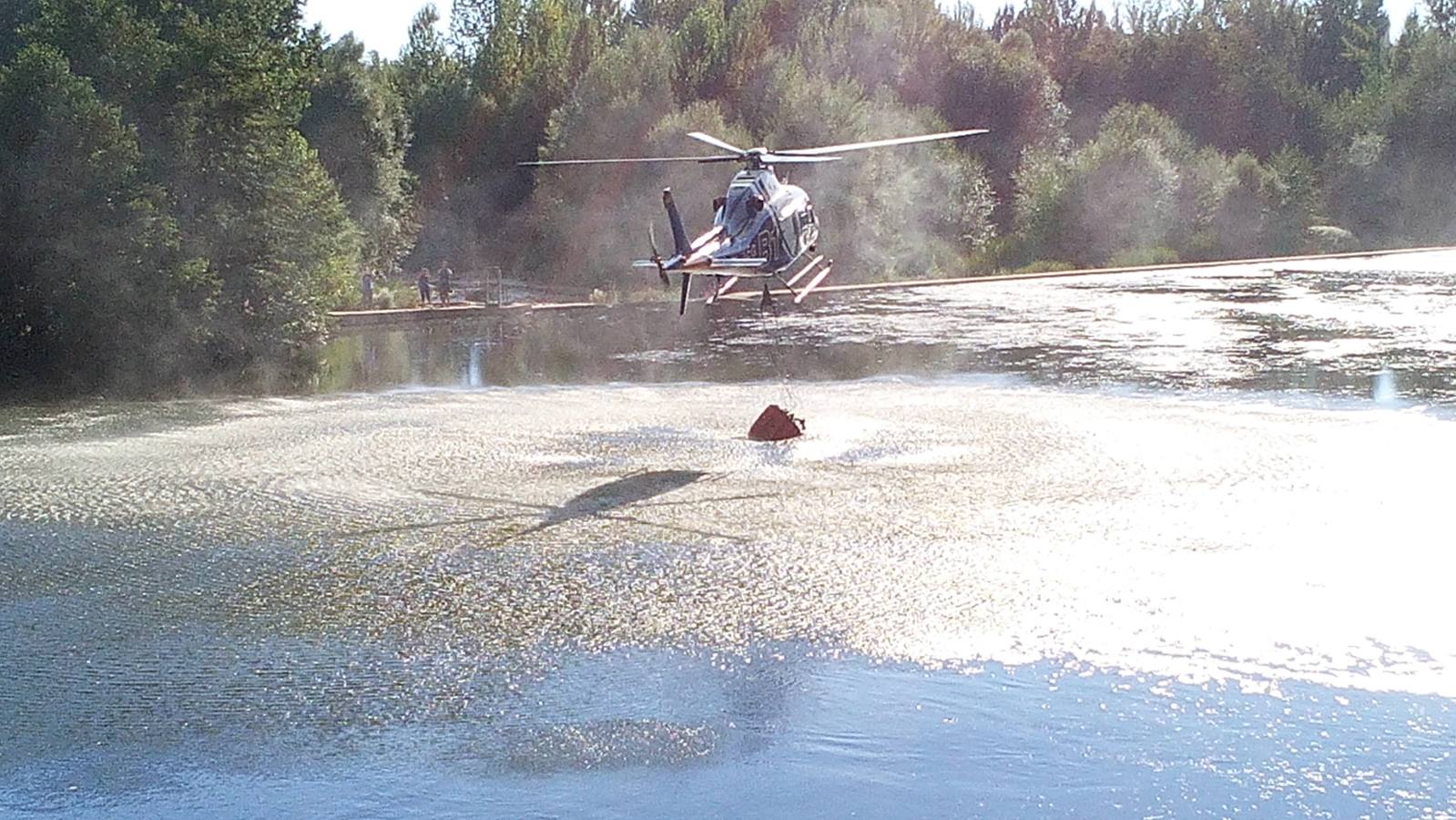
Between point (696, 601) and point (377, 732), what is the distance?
9.24 feet

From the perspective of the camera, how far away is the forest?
78.6 ft

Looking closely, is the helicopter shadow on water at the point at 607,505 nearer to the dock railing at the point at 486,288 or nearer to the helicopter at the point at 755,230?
the helicopter at the point at 755,230

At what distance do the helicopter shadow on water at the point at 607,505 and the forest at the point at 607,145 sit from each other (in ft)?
38.5

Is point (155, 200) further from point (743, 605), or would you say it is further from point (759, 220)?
point (743, 605)

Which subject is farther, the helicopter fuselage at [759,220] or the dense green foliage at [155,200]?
the dense green foliage at [155,200]

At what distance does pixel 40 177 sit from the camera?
23000 mm

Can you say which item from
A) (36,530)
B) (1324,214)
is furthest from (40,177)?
(1324,214)

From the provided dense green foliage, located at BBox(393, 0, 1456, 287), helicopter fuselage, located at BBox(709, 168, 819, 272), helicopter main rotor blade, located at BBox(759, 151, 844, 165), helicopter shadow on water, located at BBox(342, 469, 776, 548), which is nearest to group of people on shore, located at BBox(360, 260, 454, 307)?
dense green foliage, located at BBox(393, 0, 1456, 287)

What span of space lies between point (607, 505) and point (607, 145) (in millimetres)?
30658

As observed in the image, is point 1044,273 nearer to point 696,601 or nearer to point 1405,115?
point 1405,115

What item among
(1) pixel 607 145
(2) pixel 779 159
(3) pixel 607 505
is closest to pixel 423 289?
(1) pixel 607 145

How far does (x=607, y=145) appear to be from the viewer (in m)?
43.2

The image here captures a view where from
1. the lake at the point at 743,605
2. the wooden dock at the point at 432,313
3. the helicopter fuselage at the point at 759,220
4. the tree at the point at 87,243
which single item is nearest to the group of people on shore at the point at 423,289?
the wooden dock at the point at 432,313

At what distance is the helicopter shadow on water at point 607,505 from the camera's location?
1281cm
